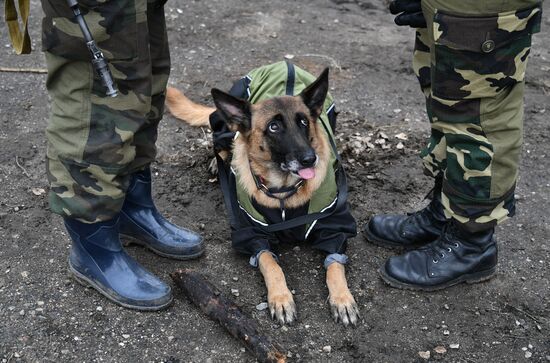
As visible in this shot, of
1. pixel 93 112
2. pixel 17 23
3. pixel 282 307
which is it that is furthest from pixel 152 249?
pixel 17 23

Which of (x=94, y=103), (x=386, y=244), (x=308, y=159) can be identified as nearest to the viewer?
(x=94, y=103)

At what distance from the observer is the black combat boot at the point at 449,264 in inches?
117

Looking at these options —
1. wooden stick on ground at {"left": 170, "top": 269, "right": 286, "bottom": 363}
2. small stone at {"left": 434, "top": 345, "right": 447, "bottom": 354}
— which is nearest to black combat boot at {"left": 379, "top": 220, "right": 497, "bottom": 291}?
small stone at {"left": 434, "top": 345, "right": 447, "bottom": 354}

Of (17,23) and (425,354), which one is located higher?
(17,23)

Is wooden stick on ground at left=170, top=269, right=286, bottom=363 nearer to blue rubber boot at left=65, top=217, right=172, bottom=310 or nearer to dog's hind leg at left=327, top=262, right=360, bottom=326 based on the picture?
blue rubber boot at left=65, top=217, right=172, bottom=310

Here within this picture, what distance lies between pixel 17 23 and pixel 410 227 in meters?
2.15

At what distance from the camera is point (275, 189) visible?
316cm

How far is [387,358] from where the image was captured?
2.65 m

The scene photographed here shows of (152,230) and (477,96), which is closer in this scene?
(477,96)

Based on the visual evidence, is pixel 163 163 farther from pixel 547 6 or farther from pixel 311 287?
pixel 547 6

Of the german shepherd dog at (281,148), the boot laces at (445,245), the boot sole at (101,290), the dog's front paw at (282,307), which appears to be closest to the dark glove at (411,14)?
the german shepherd dog at (281,148)

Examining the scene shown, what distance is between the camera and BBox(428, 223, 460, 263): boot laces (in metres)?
3.02

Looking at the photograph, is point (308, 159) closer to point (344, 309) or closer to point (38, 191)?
point (344, 309)

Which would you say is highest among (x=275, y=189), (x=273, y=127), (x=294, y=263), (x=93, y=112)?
(x=93, y=112)
